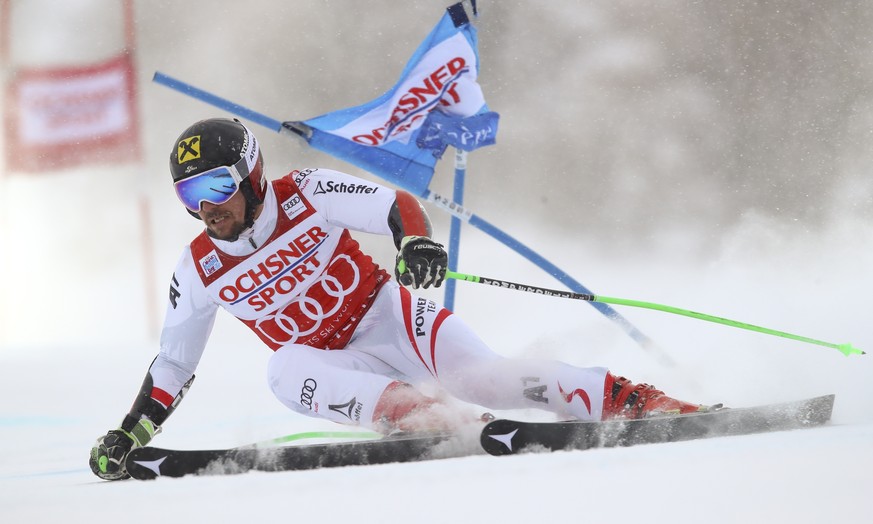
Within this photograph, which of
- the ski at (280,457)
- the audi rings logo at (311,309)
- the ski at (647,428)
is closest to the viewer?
the ski at (647,428)

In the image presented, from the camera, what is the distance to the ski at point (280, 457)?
111 inches

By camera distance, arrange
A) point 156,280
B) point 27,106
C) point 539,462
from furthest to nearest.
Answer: point 156,280
point 27,106
point 539,462

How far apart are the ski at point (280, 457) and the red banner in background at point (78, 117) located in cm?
590

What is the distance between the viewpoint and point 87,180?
980 cm

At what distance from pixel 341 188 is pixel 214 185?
0.49m

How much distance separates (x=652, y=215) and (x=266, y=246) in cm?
707

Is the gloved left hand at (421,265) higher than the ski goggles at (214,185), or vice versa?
the ski goggles at (214,185)

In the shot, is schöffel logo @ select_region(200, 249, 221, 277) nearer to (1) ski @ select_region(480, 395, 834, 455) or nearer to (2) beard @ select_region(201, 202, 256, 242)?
(2) beard @ select_region(201, 202, 256, 242)

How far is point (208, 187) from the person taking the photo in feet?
10.4

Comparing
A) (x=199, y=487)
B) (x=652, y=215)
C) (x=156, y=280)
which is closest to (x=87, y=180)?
(x=156, y=280)

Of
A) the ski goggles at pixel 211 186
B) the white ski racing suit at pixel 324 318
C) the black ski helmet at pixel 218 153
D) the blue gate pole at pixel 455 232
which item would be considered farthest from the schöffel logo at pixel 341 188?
the blue gate pole at pixel 455 232

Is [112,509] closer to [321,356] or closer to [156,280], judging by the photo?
[321,356]

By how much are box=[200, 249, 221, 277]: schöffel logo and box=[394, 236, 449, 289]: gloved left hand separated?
71cm

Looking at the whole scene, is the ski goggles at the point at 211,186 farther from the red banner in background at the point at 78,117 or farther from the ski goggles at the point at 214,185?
the red banner in background at the point at 78,117
